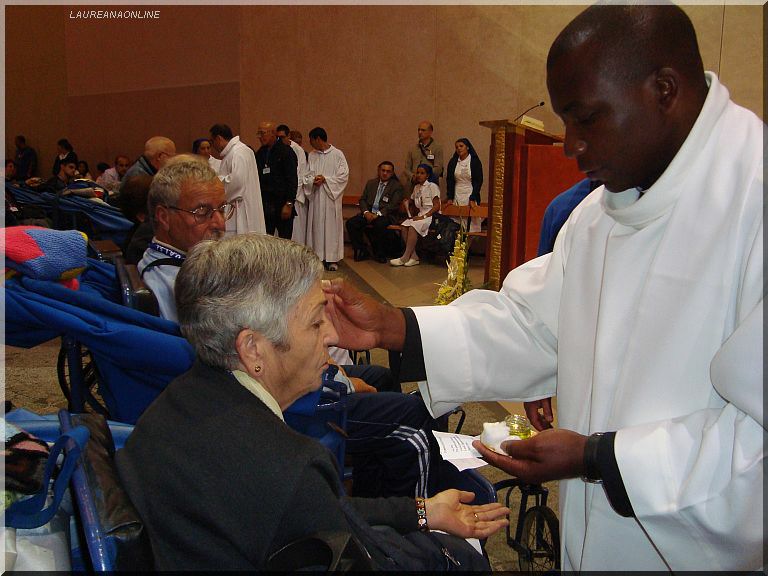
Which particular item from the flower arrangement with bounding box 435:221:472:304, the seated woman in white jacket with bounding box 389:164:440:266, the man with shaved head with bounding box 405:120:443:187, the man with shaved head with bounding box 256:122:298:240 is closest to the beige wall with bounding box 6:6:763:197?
the man with shaved head with bounding box 405:120:443:187

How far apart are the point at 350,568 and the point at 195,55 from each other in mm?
15369

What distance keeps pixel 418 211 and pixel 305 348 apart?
9.37 m

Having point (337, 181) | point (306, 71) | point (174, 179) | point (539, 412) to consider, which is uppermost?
point (306, 71)

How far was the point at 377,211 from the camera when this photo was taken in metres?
11.6

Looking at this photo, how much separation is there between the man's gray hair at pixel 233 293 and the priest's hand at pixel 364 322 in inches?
10.8

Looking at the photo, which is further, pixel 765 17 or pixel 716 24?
pixel 716 24

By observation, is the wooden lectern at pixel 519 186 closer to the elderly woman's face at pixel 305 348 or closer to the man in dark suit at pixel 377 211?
the elderly woman's face at pixel 305 348

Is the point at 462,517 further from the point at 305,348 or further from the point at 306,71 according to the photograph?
the point at 306,71

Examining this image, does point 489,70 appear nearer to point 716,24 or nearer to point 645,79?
point 716,24

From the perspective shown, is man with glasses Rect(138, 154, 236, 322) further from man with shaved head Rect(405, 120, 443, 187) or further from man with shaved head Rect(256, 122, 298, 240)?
man with shaved head Rect(405, 120, 443, 187)

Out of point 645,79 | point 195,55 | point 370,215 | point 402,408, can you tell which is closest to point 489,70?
point 370,215

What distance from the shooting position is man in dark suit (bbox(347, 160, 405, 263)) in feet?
36.7

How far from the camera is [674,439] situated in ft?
4.54

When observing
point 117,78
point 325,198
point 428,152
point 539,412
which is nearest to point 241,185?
point 325,198
